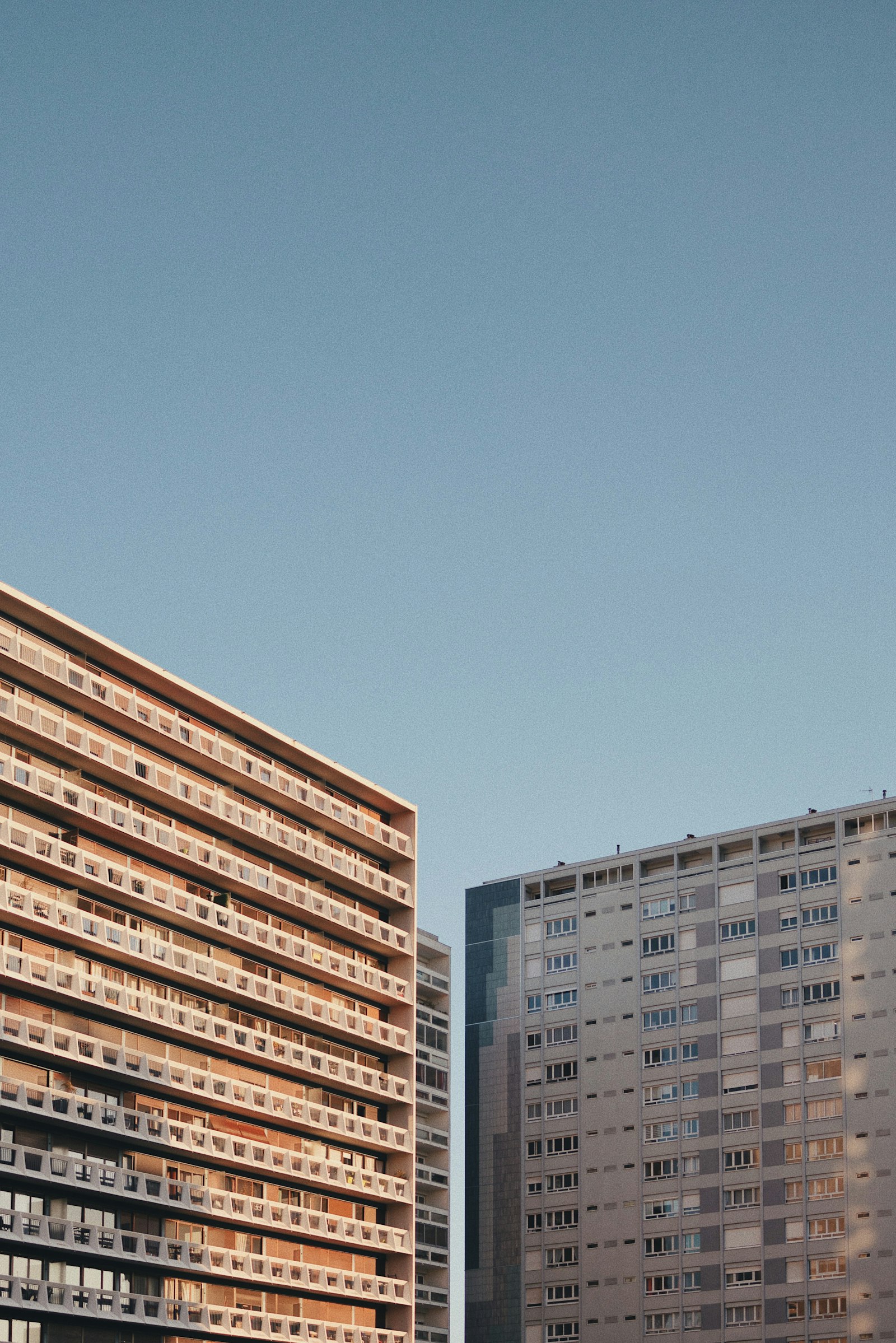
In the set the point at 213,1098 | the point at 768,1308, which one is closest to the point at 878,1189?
the point at 768,1308

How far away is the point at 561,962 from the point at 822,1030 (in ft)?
77.1

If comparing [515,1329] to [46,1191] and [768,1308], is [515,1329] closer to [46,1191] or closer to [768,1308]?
[768,1308]

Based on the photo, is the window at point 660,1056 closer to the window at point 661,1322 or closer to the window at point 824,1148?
the window at point 824,1148

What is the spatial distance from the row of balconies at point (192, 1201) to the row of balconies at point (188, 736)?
16.8 meters

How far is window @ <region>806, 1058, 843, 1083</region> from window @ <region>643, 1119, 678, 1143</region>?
1143 cm

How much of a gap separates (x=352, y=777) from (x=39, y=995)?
27332 millimetres

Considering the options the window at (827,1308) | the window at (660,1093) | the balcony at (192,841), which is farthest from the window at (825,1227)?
the balcony at (192,841)

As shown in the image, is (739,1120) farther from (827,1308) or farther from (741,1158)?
(827,1308)

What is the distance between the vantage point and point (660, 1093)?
147 metres

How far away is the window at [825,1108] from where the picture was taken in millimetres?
138000

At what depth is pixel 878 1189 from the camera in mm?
134625

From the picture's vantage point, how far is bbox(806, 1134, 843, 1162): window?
13738cm

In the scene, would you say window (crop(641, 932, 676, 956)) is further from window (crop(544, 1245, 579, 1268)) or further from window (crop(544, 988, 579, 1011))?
window (crop(544, 1245, 579, 1268))

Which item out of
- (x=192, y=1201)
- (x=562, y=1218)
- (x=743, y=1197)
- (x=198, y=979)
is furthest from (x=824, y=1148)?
(x=198, y=979)
